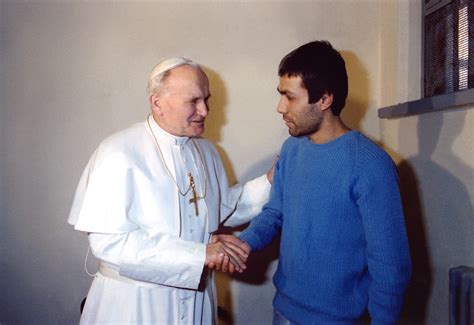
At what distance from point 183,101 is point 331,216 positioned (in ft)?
Result: 2.92

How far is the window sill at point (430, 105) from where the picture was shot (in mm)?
1773

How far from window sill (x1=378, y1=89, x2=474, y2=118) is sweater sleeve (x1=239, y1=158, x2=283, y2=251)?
0.76 meters

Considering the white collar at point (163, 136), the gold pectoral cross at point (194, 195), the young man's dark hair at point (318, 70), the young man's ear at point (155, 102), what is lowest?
the gold pectoral cross at point (194, 195)

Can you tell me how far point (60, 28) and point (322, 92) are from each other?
1.78 metres

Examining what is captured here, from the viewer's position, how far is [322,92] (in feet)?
6.16

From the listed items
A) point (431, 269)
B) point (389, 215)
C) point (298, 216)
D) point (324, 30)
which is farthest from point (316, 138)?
point (324, 30)

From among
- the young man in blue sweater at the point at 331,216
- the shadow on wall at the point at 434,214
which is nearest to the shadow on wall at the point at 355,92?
the shadow on wall at the point at 434,214

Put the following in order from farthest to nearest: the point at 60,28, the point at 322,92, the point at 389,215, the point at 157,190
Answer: the point at 60,28, the point at 157,190, the point at 322,92, the point at 389,215

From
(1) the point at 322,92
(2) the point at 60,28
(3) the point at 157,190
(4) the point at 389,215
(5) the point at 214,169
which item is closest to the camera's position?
(4) the point at 389,215

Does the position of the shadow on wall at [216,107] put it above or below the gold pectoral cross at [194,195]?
above

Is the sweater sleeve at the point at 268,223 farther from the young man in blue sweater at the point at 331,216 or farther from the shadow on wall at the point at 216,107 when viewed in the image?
the shadow on wall at the point at 216,107

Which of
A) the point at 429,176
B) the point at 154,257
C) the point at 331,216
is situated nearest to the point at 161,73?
the point at 154,257

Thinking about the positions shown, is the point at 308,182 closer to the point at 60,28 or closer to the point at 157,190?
the point at 157,190

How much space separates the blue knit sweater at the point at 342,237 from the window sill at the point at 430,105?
1.37 feet
